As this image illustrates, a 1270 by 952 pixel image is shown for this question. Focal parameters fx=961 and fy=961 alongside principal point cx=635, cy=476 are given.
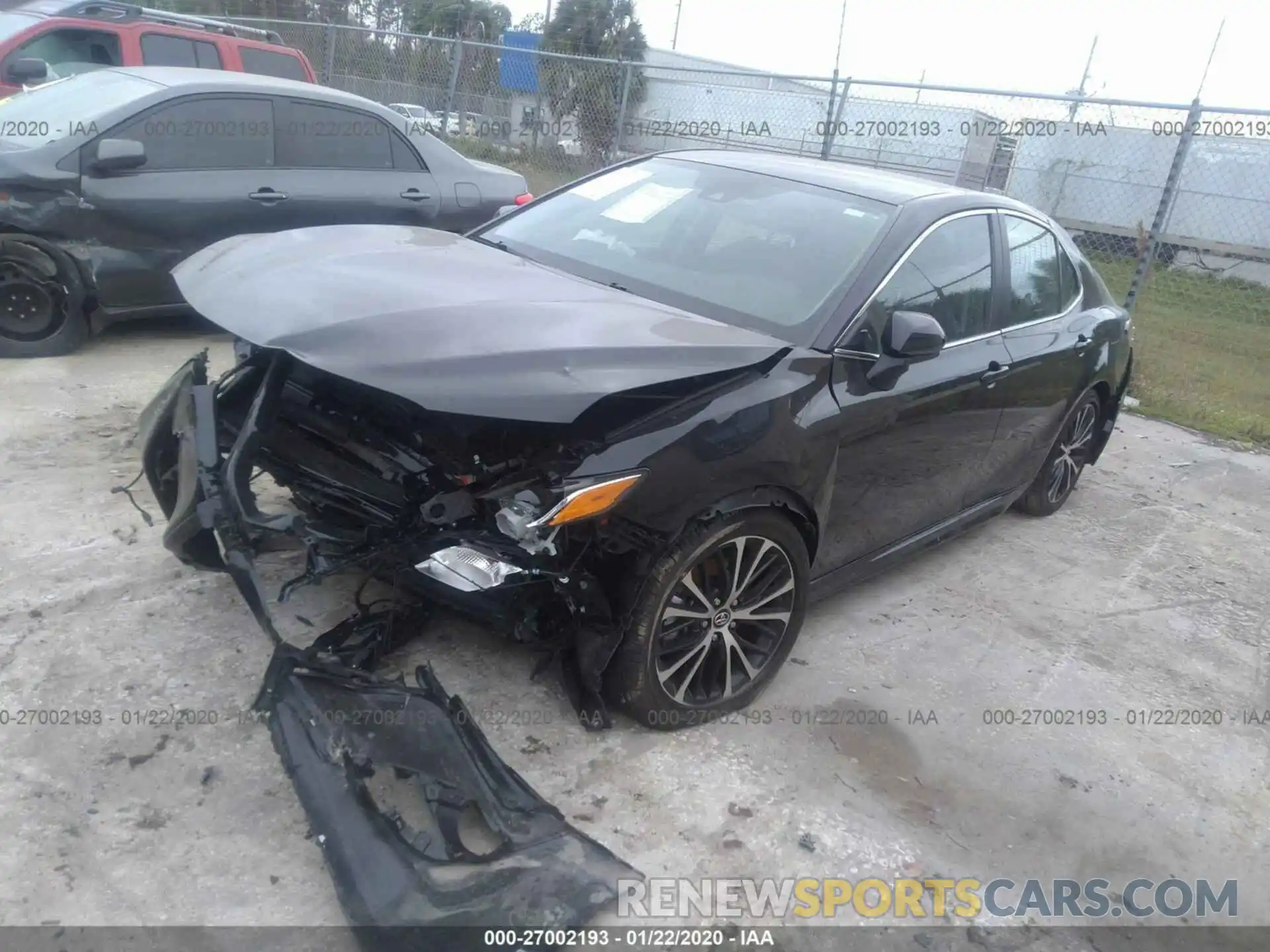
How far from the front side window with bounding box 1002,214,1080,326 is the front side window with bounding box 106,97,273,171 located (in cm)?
450

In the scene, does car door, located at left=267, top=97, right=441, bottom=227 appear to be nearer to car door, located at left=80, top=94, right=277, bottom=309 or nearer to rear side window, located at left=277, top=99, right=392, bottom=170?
rear side window, located at left=277, top=99, right=392, bottom=170

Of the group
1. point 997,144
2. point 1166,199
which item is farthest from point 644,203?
point 997,144

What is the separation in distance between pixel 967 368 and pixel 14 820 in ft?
11.3

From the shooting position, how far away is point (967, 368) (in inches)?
149

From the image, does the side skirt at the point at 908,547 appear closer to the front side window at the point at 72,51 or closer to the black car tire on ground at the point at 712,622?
the black car tire on ground at the point at 712,622

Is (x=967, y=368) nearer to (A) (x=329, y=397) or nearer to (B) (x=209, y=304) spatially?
(A) (x=329, y=397)

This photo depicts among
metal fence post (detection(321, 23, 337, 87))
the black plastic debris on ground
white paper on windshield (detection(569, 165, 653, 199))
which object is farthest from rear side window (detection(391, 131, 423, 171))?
metal fence post (detection(321, 23, 337, 87))

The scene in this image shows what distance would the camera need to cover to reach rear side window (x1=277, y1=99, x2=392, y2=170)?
6.17 m

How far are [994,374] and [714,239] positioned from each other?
51.1 inches

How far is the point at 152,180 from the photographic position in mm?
5566

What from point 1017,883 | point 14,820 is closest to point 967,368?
point 1017,883

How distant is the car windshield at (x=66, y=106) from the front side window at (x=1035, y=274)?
16.1 ft

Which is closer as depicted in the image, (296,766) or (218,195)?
(296,766)

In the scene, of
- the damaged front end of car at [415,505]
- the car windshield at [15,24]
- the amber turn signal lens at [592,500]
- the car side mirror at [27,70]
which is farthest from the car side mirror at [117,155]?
the amber turn signal lens at [592,500]
